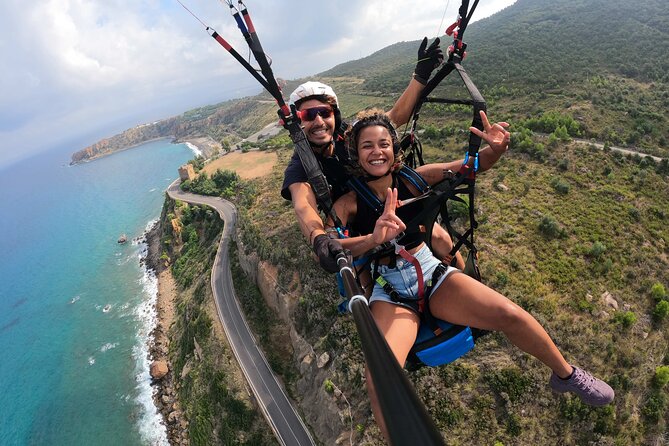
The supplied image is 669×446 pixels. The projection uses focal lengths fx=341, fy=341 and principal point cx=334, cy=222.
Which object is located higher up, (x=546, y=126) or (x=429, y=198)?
(x=429, y=198)

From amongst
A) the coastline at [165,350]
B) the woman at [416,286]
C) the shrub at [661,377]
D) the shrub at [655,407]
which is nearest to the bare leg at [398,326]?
the woman at [416,286]

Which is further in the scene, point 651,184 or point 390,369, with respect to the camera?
point 651,184

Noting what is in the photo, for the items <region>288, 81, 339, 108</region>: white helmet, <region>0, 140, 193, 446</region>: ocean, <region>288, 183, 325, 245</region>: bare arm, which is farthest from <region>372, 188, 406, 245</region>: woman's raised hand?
<region>0, 140, 193, 446</region>: ocean

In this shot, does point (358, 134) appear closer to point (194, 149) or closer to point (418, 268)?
point (418, 268)

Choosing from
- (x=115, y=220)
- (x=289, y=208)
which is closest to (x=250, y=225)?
(x=289, y=208)

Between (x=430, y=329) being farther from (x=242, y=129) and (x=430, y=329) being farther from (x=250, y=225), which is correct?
(x=242, y=129)

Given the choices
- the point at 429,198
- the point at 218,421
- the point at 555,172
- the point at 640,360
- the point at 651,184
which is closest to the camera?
the point at 429,198
